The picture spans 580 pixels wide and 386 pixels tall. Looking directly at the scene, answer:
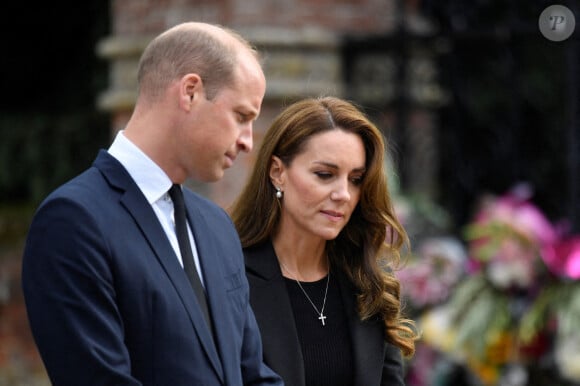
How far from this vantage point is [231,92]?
236 centimetres

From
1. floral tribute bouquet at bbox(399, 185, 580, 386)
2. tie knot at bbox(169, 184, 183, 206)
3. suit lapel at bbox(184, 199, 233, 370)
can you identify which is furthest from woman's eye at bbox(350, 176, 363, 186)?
floral tribute bouquet at bbox(399, 185, 580, 386)

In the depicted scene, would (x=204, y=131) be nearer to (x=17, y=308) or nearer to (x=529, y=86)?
(x=529, y=86)

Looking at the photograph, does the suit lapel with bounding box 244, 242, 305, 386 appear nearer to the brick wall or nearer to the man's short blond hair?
the man's short blond hair

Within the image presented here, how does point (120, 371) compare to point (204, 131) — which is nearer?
point (120, 371)

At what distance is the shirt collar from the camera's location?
7.82ft

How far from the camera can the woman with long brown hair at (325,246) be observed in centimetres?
324

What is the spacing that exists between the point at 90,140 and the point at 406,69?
2954 millimetres

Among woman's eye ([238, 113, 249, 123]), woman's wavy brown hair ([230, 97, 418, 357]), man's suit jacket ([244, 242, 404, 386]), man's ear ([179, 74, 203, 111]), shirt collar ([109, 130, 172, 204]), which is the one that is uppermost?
man's ear ([179, 74, 203, 111])

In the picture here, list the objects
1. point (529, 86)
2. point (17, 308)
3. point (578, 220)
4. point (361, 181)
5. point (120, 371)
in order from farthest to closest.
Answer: point (17, 308) < point (529, 86) < point (578, 220) < point (361, 181) < point (120, 371)

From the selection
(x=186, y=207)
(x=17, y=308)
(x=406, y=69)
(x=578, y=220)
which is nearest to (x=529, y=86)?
(x=406, y=69)

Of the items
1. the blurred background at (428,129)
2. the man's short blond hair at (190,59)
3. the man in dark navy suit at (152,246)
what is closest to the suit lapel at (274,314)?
the man in dark navy suit at (152,246)

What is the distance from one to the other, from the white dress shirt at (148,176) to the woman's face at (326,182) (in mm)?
884

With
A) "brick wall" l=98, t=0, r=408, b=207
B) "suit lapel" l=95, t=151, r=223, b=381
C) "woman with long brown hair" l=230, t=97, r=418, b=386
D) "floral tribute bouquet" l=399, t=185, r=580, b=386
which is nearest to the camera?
"suit lapel" l=95, t=151, r=223, b=381

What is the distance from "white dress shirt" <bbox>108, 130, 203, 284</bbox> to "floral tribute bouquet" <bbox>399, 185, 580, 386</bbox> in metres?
3.03
